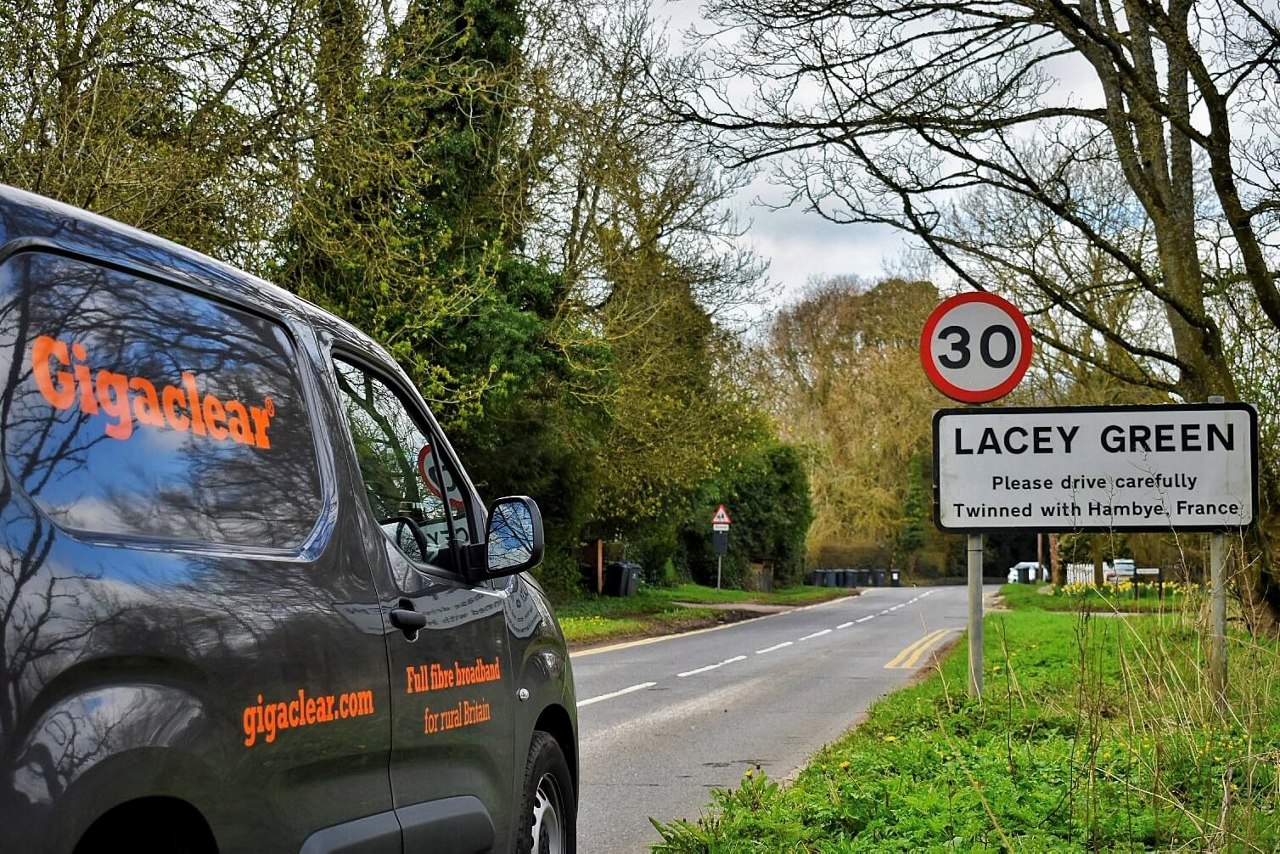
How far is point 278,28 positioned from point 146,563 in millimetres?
13480

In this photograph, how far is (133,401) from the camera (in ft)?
8.77

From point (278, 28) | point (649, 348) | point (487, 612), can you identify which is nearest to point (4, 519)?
point (487, 612)

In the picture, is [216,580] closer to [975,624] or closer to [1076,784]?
[1076,784]

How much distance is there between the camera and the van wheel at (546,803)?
176 inches

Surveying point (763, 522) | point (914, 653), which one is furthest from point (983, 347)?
point (763, 522)

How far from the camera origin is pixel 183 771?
253 centimetres

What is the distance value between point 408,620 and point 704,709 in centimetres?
1032

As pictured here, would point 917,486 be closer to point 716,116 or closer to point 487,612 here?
point 716,116

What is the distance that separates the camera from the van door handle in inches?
139

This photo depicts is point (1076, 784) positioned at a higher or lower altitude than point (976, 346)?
lower

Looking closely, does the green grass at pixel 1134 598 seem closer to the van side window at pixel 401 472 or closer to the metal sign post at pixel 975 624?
the metal sign post at pixel 975 624

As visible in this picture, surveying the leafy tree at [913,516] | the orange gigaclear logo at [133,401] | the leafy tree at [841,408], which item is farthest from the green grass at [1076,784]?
the leafy tree at [913,516]

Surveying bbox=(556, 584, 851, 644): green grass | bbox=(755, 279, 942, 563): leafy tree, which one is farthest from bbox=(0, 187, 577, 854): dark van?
bbox=(755, 279, 942, 563): leafy tree

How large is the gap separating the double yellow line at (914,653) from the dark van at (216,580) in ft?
45.1
